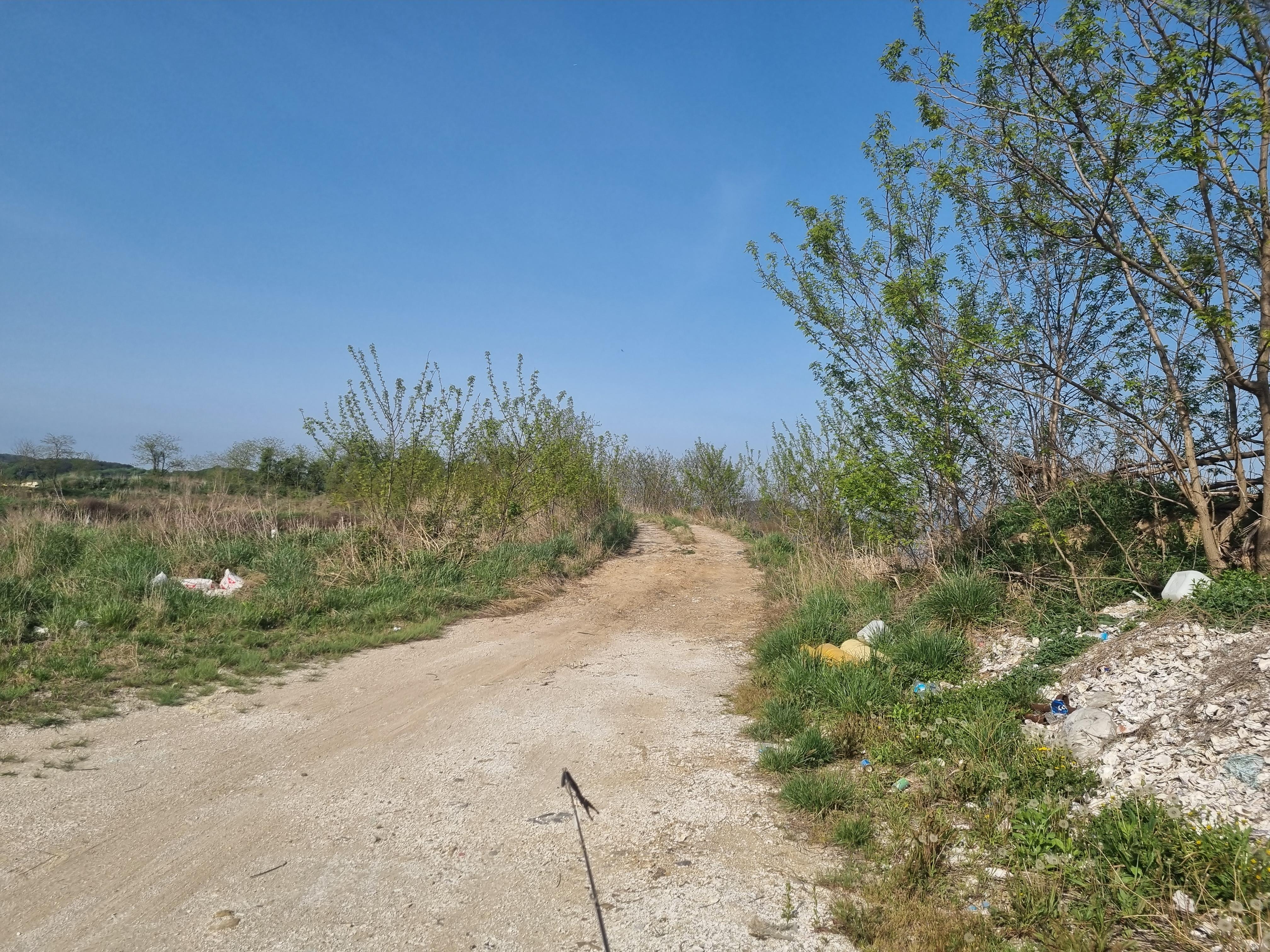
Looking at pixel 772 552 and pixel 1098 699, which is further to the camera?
pixel 772 552

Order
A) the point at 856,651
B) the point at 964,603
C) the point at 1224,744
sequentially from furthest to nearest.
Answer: the point at 964,603, the point at 856,651, the point at 1224,744

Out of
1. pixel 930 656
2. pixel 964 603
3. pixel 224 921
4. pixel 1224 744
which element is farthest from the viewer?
pixel 964 603

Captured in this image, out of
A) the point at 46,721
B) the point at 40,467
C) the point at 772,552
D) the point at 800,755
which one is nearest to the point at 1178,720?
the point at 800,755

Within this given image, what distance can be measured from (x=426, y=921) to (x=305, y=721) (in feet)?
9.07

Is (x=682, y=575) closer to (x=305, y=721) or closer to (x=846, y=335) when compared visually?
(x=846, y=335)

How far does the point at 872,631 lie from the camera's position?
6.87 metres

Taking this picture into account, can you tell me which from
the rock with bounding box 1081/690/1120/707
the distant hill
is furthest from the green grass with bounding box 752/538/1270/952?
the distant hill

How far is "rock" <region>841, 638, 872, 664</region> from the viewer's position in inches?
244

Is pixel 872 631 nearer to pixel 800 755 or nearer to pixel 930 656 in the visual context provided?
pixel 930 656

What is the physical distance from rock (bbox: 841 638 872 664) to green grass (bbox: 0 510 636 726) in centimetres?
446

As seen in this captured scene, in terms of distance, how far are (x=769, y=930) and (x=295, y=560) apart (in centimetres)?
803

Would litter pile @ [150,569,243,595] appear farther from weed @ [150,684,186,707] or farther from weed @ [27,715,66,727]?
weed @ [27,715,66,727]

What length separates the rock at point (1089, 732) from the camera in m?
3.96

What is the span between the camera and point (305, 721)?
5.28m
